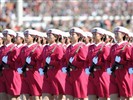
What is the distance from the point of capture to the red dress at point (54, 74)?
53.0 ft

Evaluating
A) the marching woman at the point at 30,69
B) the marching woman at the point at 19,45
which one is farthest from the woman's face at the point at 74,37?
the marching woman at the point at 19,45

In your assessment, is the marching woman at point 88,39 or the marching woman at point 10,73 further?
the marching woman at point 10,73

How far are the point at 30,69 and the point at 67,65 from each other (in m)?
1.09

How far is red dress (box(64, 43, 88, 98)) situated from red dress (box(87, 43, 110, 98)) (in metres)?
0.22

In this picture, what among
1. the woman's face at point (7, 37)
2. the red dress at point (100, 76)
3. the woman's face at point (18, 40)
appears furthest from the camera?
the woman's face at point (7, 37)

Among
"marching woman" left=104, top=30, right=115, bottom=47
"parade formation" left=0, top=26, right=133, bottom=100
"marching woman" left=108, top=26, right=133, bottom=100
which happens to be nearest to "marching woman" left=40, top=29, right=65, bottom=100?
"parade formation" left=0, top=26, right=133, bottom=100

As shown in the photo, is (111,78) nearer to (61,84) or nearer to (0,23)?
(61,84)

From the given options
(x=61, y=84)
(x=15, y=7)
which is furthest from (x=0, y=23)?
(x=61, y=84)

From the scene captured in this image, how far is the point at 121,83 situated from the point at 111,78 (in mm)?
261

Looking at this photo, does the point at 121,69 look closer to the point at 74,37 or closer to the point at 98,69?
the point at 98,69

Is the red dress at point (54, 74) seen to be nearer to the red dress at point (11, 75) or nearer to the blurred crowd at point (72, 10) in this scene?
the red dress at point (11, 75)

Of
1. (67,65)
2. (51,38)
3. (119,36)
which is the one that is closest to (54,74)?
(67,65)

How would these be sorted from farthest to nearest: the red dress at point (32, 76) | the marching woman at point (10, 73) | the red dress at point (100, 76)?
the marching woman at point (10, 73)
the red dress at point (32, 76)
the red dress at point (100, 76)

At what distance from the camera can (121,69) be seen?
14.9 m
